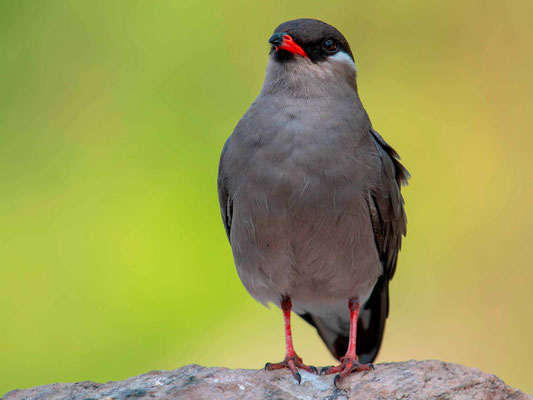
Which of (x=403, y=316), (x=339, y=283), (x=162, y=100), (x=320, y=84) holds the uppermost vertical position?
(x=162, y=100)

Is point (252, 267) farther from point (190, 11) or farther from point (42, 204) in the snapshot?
point (190, 11)

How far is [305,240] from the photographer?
590 cm

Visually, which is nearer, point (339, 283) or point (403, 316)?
point (339, 283)

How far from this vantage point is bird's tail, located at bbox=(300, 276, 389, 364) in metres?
6.88

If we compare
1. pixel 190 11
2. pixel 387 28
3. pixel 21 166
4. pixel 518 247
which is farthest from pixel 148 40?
pixel 518 247

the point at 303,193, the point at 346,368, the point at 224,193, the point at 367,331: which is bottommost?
the point at 346,368

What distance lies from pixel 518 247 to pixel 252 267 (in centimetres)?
410

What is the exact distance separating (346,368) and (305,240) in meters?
0.90

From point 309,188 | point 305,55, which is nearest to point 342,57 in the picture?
point 305,55

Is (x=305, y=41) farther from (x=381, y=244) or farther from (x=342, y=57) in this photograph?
(x=381, y=244)

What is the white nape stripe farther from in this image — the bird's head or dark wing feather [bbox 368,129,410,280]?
dark wing feather [bbox 368,129,410,280]

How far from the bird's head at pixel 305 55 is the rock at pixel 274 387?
80.9 inches

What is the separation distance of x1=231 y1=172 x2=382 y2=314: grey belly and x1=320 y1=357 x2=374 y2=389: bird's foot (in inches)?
23.6

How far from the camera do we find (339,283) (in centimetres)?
614
